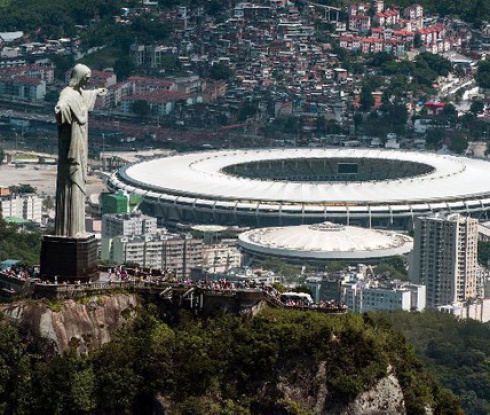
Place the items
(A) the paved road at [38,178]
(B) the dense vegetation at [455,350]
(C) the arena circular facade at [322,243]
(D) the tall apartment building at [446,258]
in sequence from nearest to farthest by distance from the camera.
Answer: (B) the dense vegetation at [455,350] < (D) the tall apartment building at [446,258] < (C) the arena circular facade at [322,243] < (A) the paved road at [38,178]

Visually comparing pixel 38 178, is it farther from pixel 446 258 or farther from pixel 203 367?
pixel 203 367

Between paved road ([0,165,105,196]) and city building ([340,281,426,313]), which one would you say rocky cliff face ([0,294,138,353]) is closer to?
city building ([340,281,426,313])

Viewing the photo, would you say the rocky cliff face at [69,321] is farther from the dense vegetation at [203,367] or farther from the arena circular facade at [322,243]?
the arena circular facade at [322,243]

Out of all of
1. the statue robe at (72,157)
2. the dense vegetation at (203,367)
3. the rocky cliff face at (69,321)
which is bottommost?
the dense vegetation at (203,367)

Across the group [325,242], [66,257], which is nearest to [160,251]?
[325,242]

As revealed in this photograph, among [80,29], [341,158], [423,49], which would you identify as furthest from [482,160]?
[80,29]

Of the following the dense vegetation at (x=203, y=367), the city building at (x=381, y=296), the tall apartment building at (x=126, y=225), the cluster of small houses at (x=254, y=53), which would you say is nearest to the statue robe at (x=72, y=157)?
the dense vegetation at (x=203, y=367)

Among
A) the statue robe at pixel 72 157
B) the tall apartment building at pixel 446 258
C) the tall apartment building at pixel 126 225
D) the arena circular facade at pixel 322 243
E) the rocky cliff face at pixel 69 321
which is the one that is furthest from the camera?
the tall apartment building at pixel 126 225
